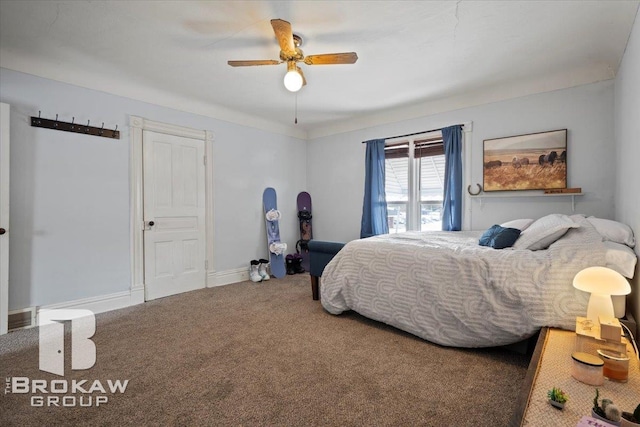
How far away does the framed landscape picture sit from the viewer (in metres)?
3.13

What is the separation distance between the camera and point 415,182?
4324 millimetres

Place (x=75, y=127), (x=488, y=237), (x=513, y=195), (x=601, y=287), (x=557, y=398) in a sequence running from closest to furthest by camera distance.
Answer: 1. (x=557, y=398)
2. (x=601, y=287)
3. (x=488, y=237)
4. (x=75, y=127)
5. (x=513, y=195)

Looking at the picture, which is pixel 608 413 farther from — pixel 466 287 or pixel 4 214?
pixel 4 214

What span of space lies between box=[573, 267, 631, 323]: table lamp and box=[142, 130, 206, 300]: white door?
386 centimetres

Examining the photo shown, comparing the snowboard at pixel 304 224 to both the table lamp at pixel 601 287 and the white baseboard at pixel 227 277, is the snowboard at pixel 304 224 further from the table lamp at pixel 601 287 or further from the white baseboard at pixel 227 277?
the table lamp at pixel 601 287

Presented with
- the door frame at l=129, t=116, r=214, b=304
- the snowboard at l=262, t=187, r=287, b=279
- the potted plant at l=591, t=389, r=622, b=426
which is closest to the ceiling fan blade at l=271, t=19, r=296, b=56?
the door frame at l=129, t=116, r=214, b=304

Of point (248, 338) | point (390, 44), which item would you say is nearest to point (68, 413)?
point (248, 338)

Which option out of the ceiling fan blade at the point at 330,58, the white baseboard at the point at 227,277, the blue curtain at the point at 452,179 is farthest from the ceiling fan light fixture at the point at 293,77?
the white baseboard at the point at 227,277

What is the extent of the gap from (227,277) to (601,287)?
396 cm

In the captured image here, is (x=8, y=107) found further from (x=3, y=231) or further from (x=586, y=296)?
(x=586, y=296)

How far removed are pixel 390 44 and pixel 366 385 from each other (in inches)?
103

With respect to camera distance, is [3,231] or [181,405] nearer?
[181,405]

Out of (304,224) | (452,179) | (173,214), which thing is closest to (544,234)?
(452,179)

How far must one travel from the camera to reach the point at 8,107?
256cm
